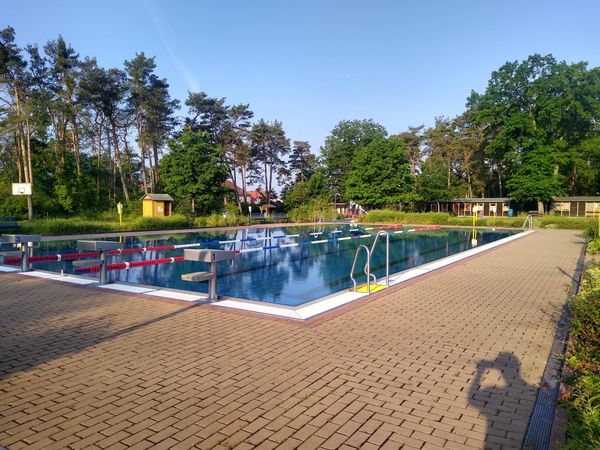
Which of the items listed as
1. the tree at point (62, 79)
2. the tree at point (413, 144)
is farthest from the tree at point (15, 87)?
the tree at point (413, 144)

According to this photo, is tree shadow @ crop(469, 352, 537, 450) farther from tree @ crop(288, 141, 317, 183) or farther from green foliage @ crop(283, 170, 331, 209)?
tree @ crop(288, 141, 317, 183)

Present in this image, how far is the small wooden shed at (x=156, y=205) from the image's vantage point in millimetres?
27203

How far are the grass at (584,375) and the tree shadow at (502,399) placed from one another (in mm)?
274

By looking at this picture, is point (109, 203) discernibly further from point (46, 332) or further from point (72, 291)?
point (46, 332)

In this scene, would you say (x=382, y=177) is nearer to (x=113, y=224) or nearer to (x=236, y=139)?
(x=236, y=139)

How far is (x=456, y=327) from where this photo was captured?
509cm

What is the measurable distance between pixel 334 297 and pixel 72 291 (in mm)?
4543

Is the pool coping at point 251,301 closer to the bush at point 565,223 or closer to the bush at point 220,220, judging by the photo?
the bush at point 220,220

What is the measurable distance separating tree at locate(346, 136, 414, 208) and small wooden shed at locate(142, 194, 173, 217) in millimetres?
19444

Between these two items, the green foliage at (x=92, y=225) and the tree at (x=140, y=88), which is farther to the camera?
the tree at (x=140, y=88)

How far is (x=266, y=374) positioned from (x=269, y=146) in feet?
149

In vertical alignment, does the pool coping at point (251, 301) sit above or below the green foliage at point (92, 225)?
below

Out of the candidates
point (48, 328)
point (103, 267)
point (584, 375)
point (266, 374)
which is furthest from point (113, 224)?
point (584, 375)

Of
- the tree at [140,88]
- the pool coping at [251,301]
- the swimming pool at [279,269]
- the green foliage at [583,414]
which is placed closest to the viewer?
the green foliage at [583,414]
